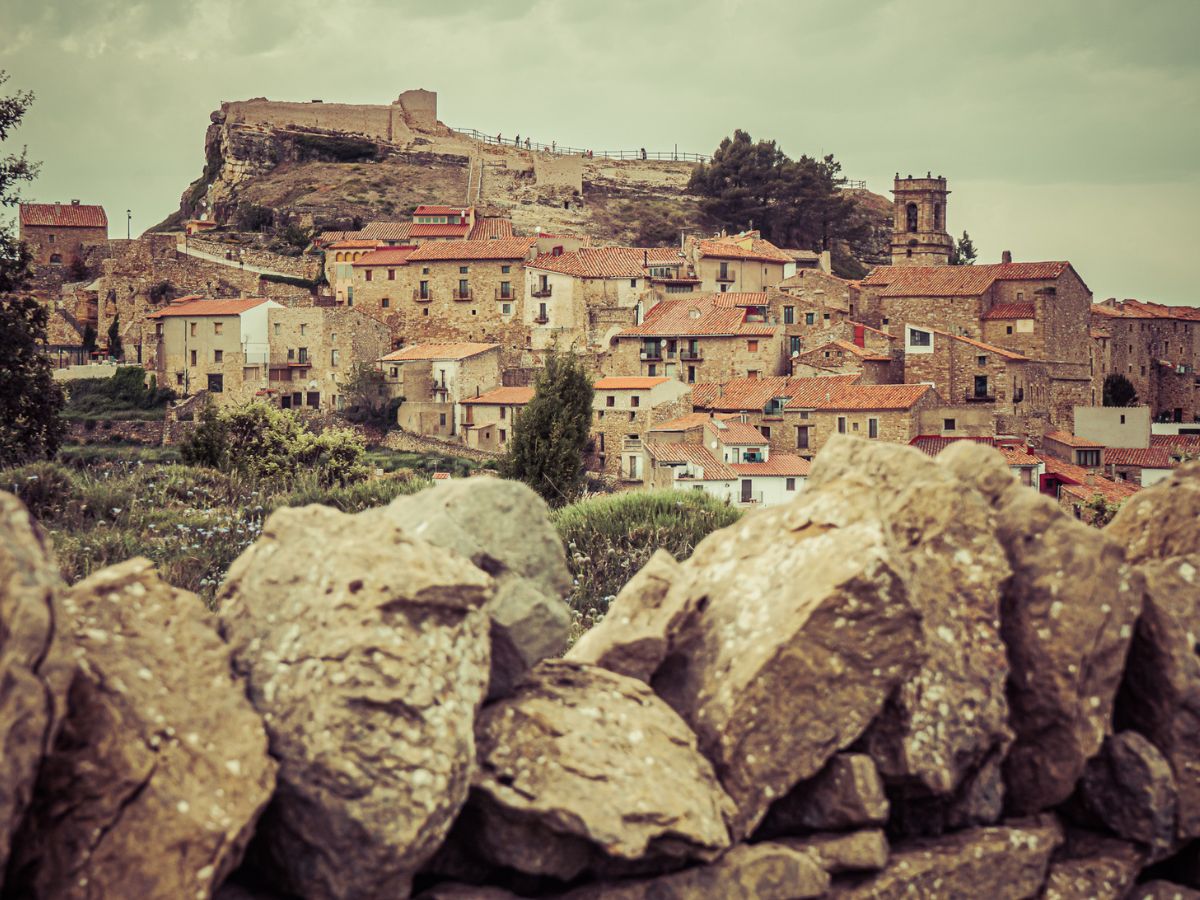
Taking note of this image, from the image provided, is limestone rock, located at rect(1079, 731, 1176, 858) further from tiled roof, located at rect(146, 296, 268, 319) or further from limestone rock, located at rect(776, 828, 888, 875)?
tiled roof, located at rect(146, 296, 268, 319)

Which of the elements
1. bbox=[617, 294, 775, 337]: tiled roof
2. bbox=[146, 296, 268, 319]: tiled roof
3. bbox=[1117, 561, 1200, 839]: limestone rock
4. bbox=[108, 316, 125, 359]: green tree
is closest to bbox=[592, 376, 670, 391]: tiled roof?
bbox=[617, 294, 775, 337]: tiled roof

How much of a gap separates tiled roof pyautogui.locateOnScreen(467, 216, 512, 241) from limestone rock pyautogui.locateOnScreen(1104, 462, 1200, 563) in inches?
3301

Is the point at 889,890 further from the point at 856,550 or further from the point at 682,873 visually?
→ the point at 856,550

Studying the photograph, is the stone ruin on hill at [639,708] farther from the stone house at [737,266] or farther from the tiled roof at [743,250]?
the tiled roof at [743,250]

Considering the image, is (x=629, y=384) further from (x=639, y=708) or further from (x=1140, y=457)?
(x=639, y=708)

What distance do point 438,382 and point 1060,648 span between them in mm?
70451

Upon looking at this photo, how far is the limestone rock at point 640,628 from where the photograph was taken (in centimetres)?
586

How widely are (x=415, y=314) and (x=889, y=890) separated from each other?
79485mm

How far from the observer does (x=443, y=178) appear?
118 m

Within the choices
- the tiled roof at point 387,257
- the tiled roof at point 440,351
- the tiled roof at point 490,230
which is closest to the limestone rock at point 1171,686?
the tiled roof at point 440,351

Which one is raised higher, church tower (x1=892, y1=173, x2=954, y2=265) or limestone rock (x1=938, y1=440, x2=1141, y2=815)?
church tower (x1=892, y1=173, x2=954, y2=265)

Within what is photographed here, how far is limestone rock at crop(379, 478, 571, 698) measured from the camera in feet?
17.9

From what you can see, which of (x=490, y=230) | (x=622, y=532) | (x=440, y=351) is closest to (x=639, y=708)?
(x=622, y=532)

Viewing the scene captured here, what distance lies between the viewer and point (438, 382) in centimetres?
7550
